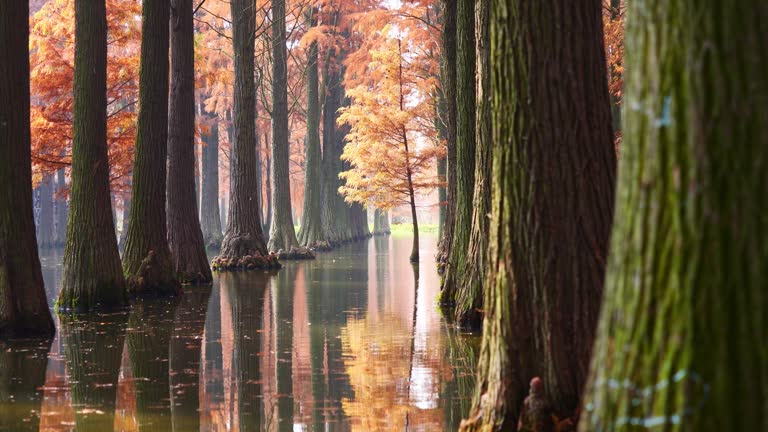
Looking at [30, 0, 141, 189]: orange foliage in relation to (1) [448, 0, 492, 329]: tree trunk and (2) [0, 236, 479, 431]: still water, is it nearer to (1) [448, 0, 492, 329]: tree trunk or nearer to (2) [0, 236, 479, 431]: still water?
(2) [0, 236, 479, 431]: still water

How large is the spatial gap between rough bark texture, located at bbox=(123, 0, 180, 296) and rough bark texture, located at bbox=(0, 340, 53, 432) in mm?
5091

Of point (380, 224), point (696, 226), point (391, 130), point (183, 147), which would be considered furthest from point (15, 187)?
point (380, 224)

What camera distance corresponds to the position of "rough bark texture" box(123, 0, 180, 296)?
1502 centimetres

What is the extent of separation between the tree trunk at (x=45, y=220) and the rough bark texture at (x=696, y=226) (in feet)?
135

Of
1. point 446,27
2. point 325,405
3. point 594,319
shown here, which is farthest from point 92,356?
point 446,27

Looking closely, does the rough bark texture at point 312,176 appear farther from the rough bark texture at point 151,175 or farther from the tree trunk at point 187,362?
the tree trunk at point 187,362

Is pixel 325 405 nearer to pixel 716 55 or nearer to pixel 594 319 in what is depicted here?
pixel 594 319

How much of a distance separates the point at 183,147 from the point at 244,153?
5.21 m

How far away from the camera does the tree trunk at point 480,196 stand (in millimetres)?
9039

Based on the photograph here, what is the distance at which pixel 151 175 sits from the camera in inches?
602

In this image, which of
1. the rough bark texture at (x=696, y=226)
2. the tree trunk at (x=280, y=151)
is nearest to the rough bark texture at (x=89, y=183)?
the rough bark texture at (x=696, y=226)

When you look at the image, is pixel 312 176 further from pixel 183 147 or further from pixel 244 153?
pixel 183 147

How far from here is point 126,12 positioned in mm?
21156

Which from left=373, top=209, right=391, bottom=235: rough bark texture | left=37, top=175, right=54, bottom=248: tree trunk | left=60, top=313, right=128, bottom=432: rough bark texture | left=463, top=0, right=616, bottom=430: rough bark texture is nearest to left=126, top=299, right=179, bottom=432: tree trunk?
left=60, top=313, right=128, bottom=432: rough bark texture
